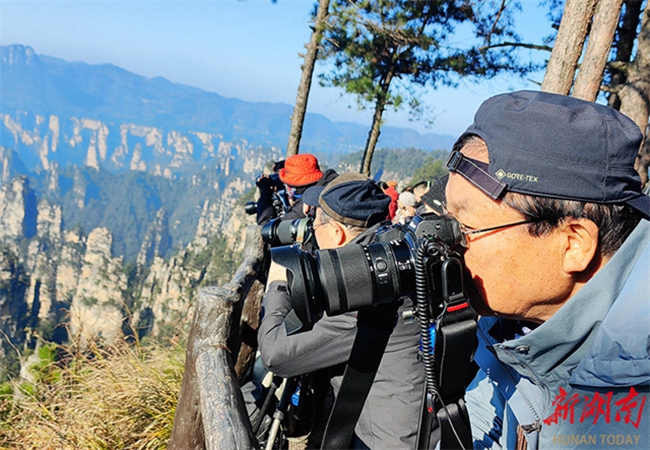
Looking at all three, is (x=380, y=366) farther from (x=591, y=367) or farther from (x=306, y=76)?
(x=306, y=76)

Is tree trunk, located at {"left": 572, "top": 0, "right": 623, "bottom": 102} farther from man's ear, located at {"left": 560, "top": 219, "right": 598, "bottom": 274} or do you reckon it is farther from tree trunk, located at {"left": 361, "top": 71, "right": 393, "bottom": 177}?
tree trunk, located at {"left": 361, "top": 71, "right": 393, "bottom": 177}

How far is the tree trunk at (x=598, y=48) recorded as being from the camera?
4.14 meters

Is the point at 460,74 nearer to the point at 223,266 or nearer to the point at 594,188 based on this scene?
the point at 594,188

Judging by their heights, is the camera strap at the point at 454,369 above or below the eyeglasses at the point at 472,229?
below

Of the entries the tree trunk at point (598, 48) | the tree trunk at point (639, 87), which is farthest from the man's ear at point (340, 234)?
the tree trunk at point (639, 87)

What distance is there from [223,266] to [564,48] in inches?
2535

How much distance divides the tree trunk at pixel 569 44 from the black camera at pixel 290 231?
112 inches

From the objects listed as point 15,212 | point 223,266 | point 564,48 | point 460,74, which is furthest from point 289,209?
point 15,212

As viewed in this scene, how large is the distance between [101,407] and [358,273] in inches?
91.0

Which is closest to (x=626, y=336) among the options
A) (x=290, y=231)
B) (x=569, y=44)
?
(x=290, y=231)

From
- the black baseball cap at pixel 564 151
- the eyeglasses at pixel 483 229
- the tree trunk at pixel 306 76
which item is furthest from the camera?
the tree trunk at pixel 306 76

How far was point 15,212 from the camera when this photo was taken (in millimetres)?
127125

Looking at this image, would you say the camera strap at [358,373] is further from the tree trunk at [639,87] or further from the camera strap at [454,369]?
the tree trunk at [639,87]

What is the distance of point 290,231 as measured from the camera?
2.89m
